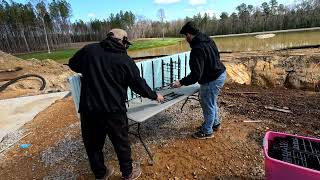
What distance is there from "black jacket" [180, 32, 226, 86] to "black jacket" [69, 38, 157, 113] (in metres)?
1.07

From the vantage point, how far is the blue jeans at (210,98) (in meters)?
3.70

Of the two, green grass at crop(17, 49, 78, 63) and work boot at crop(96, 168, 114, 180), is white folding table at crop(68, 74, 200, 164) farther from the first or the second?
green grass at crop(17, 49, 78, 63)

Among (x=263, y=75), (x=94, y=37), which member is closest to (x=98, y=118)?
(x=263, y=75)

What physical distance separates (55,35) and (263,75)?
45.2m

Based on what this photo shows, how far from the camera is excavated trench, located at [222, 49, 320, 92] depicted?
8.38 meters

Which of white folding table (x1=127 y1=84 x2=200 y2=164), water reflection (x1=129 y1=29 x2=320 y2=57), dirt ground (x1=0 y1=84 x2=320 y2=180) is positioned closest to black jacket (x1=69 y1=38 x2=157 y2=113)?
white folding table (x1=127 y1=84 x2=200 y2=164)

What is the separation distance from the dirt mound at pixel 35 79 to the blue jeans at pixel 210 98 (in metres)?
6.59

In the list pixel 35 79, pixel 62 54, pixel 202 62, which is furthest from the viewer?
pixel 62 54

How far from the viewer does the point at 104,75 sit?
258 centimetres

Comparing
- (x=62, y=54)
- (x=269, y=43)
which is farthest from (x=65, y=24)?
(x=269, y=43)

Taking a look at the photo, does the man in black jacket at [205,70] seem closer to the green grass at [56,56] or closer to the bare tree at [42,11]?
the green grass at [56,56]

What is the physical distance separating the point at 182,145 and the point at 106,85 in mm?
1780

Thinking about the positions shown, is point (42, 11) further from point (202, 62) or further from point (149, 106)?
point (202, 62)

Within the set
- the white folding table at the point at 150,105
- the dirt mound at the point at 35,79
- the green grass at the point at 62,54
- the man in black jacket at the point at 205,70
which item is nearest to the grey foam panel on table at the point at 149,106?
the white folding table at the point at 150,105
